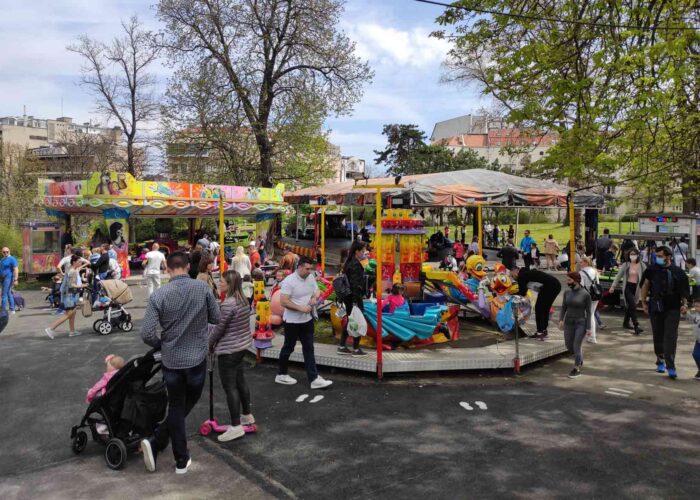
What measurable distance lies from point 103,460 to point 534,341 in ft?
22.7

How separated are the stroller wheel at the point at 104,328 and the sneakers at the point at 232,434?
6265 millimetres

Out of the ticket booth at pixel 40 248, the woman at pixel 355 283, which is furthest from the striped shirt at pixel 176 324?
the ticket booth at pixel 40 248

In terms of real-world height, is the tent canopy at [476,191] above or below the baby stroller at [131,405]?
above

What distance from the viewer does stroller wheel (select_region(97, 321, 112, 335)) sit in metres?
10.7

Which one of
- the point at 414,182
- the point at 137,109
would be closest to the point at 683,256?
the point at 414,182

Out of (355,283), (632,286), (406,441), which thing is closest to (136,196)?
(355,283)

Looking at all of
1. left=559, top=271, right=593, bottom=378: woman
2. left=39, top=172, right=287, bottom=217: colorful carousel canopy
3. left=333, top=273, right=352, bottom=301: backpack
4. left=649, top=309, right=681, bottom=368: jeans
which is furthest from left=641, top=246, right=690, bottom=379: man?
left=39, top=172, right=287, bottom=217: colorful carousel canopy

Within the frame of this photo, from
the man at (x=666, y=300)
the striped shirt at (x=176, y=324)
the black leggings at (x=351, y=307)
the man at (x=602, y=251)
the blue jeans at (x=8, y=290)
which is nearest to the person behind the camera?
the striped shirt at (x=176, y=324)

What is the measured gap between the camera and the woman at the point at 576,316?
7.66 meters

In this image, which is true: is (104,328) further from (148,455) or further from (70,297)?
(148,455)

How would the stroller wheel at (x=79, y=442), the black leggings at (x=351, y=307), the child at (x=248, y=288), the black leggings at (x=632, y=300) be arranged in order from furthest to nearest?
the black leggings at (x=632, y=300)
the child at (x=248, y=288)
the black leggings at (x=351, y=307)
the stroller wheel at (x=79, y=442)

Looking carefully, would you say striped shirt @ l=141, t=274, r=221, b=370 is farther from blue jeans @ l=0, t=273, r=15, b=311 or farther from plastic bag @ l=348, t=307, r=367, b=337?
blue jeans @ l=0, t=273, r=15, b=311

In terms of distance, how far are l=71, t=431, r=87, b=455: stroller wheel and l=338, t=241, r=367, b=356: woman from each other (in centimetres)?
384

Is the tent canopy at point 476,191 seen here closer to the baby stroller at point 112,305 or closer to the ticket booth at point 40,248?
the baby stroller at point 112,305
